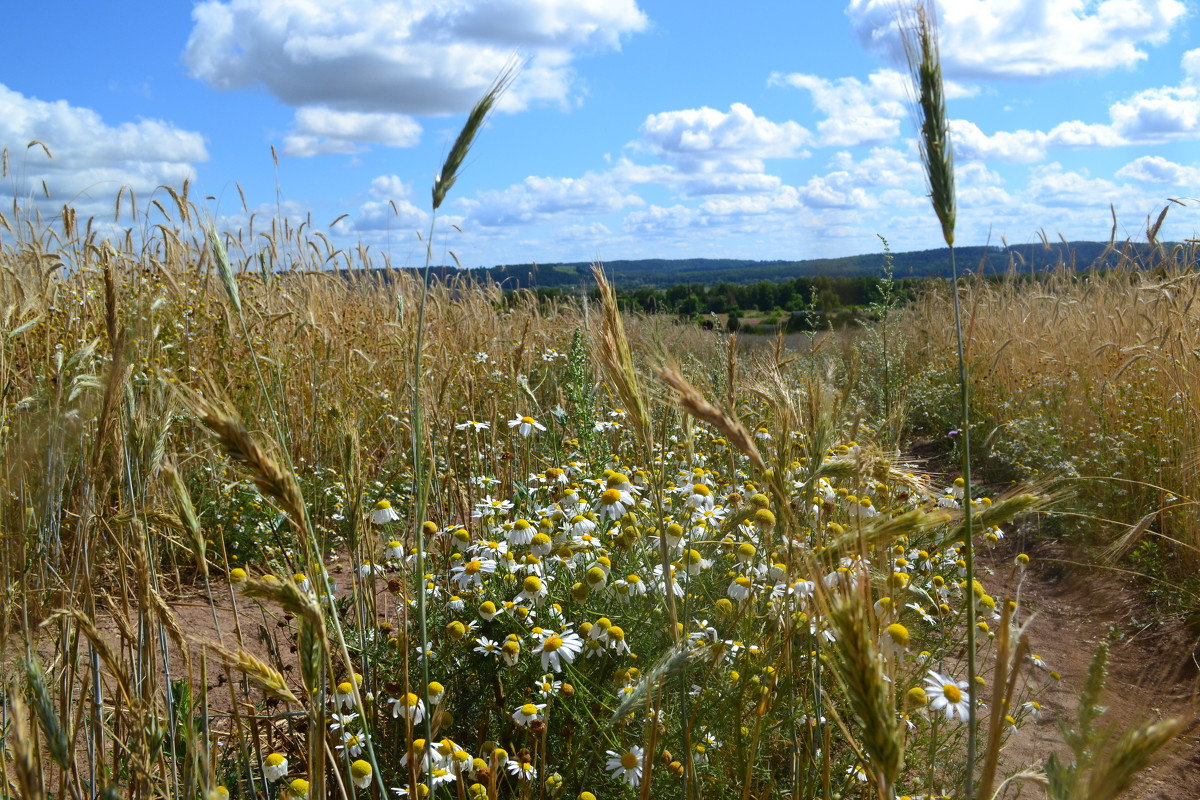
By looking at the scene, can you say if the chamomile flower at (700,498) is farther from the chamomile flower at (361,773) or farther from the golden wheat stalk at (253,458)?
the golden wheat stalk at (253,458)

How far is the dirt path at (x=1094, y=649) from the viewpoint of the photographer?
2635 mm

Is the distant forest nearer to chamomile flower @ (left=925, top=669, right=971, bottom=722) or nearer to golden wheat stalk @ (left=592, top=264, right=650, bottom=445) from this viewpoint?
golden wheat stalk @ (left=592, top=264, right=650, bottom=445)

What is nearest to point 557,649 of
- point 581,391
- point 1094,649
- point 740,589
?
point 740,589

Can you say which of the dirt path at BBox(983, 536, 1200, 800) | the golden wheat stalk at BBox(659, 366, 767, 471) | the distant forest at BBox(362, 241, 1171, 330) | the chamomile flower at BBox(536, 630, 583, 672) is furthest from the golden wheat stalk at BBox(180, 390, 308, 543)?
the dirt path at BBox(983, 536, 1200, 800)

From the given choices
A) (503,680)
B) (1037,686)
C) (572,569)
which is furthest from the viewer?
(1037,686)

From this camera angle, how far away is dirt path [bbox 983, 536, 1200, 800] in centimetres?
263

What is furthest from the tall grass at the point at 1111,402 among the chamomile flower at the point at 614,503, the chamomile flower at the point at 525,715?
the chamomile flower at the point at 525,715

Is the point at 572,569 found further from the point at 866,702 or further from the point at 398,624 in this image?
the point at 866,702

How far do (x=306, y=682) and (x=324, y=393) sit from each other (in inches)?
152

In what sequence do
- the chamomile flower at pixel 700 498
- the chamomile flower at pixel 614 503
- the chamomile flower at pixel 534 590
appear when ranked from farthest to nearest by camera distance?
the chamomile flower at pixel 700 498, the chamomile flower at pixel 614 503, the chamomile flower at pixel 534 590

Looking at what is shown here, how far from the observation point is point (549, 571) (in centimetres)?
247

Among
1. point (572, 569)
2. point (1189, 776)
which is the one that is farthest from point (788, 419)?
point (1189, 776)

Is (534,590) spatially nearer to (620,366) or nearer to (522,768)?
(522,768)

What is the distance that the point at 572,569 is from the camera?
8.46ft
